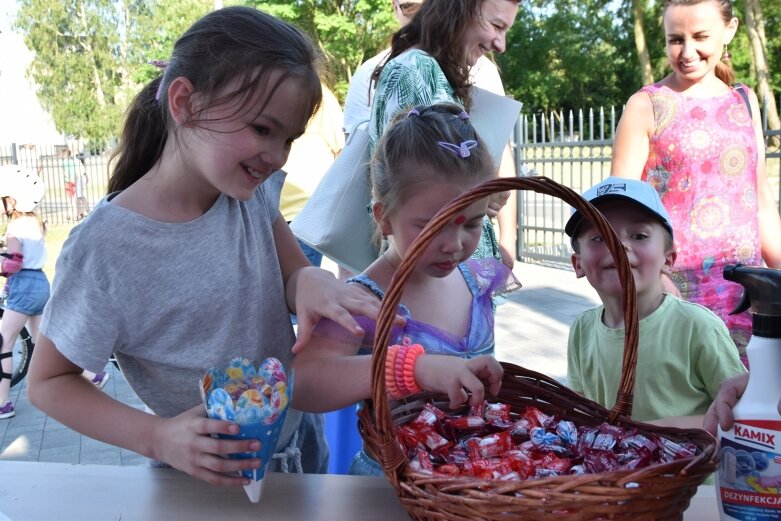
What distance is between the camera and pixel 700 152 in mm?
2574

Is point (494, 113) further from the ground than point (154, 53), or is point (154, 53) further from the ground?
point (154, 53)

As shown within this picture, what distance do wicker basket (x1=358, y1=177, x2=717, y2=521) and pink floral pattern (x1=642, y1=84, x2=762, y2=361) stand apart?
56.7 inches

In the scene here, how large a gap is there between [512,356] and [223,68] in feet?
13.9

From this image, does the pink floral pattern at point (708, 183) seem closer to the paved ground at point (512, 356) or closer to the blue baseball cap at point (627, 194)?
the blue baseball cap at point (627, 194)

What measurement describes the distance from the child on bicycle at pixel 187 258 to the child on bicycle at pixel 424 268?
14 centimetres

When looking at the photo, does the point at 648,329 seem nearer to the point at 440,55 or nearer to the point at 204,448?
the point at 204,448

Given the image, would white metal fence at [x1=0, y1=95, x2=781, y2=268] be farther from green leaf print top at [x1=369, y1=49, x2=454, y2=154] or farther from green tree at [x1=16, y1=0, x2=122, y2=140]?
green tree at [x1=16, y1=0, x2=122, y2=140]

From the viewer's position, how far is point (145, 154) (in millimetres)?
1542

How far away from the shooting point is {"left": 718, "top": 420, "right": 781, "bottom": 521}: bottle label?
0.95 meters

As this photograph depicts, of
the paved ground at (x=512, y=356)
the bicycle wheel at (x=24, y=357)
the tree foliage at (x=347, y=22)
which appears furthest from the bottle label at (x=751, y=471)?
the tree foliage at (x=347, y=22)

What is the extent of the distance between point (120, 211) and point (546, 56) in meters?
35.8

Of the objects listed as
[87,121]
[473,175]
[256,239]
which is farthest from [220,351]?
[87,121]

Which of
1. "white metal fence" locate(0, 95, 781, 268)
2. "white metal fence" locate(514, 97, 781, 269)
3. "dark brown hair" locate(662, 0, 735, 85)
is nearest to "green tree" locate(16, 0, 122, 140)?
"white metal fence" locate(0, 95, 781, 268)

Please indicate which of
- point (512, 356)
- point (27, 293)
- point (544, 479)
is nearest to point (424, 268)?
point (544, 479)
